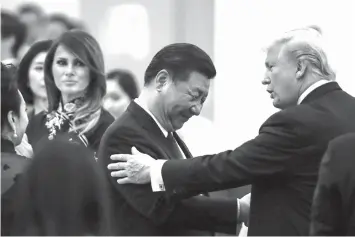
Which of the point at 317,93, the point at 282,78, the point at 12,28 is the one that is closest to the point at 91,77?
the point at 12,28

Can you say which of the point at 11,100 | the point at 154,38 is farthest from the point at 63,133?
the point at 11,100

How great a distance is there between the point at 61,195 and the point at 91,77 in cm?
→ 142

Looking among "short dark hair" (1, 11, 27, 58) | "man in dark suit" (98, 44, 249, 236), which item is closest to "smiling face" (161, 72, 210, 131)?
"man in dark suit" (98, 44, 249, 236)

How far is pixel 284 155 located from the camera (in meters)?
2.39

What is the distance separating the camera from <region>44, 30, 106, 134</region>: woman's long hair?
10.9 feet

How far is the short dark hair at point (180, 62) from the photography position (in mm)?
2568

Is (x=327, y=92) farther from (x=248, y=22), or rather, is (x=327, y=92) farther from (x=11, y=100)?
(x=248, y=22)

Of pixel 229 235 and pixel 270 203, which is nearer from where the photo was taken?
pixel 270 203

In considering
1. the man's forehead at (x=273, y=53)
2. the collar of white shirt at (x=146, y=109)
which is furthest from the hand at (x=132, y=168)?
the man's forehead at (x=273, y=53)

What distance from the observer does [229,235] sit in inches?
108

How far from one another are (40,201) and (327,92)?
0.90 metres

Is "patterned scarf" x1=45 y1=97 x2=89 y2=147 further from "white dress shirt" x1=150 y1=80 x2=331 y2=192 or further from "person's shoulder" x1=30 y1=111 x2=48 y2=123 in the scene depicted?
"white dress shirt" x1=150 y1=80 x2=331 y2=192

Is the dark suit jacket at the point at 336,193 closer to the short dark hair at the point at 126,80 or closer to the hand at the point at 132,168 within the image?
Result: the hand at the point at 132,168

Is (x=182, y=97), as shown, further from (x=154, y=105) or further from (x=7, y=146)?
(x=7, y=146)
